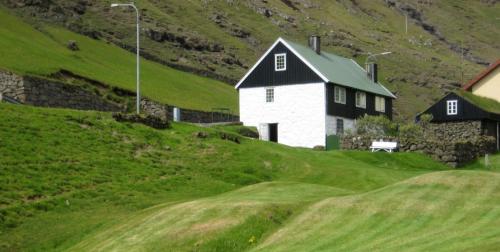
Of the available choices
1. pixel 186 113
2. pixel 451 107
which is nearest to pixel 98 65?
pixel 186 113

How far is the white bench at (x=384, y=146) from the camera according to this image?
66.2 metres

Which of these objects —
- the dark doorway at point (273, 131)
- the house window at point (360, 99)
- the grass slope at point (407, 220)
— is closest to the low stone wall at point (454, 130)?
the house window at point (360, 99)

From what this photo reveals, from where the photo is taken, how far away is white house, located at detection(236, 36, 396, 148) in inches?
2889

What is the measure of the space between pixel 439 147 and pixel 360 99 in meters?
15.5

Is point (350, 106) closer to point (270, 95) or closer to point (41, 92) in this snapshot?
point (270, 95)

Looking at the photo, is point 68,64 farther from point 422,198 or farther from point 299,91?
point 422,198

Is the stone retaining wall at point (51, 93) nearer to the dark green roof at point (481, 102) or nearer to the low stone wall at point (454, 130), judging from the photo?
the low stone wall at point (454, 130)

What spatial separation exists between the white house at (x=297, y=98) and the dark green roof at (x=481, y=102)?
8.93 m

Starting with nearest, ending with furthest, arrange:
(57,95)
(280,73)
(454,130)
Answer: (57,95) < (280,73) < (454,130)

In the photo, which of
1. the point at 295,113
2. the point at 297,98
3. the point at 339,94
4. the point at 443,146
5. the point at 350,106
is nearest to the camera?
the point at 443,146

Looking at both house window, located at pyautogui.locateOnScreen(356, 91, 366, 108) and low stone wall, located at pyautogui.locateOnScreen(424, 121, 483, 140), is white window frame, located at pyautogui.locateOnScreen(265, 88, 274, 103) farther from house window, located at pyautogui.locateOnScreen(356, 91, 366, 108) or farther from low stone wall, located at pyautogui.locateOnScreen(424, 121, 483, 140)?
low stone wall, located at pyautogui.locateOnScreen(424, 121, 483, 140)

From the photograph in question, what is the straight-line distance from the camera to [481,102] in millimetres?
79375

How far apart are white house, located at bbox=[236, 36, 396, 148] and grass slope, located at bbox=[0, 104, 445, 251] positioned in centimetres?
1211

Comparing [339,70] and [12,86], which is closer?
[12,86]
